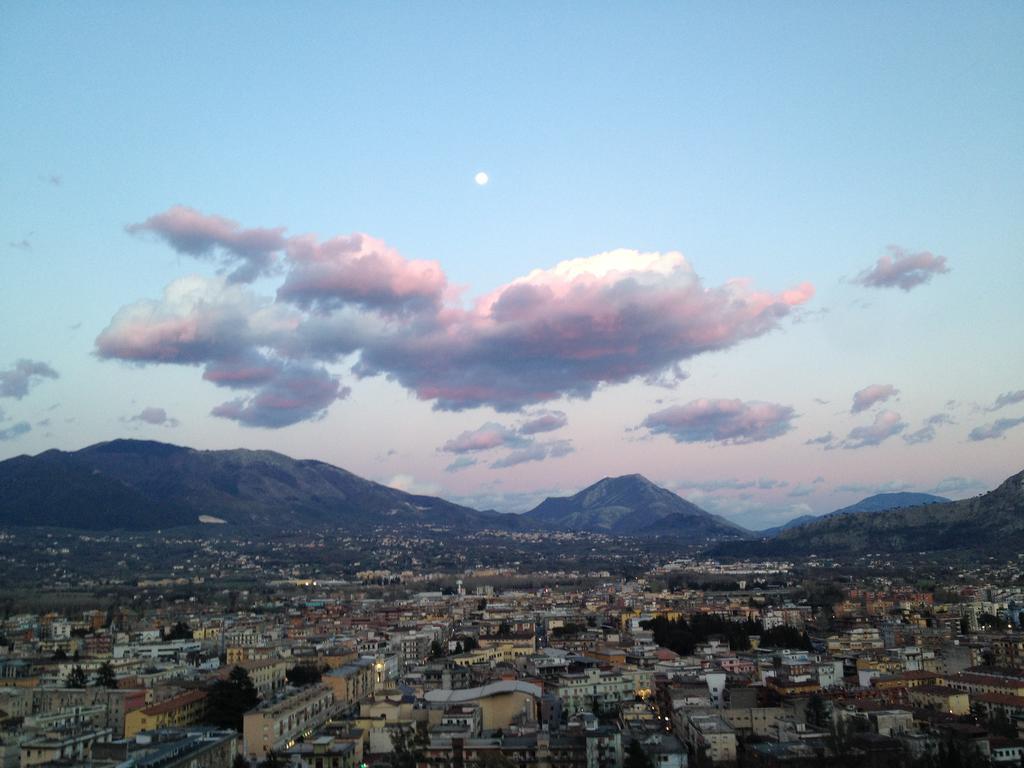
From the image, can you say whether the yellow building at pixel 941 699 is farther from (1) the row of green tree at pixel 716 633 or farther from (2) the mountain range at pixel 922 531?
(2) the mountain range at pixel 922 531

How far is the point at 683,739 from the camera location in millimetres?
20656

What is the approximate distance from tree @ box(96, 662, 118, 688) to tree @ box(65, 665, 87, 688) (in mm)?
412

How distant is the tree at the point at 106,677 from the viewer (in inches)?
1061

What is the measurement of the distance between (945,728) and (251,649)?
23742 millimetres

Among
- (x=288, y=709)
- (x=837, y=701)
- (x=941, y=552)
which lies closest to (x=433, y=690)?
(x=288, y=709)

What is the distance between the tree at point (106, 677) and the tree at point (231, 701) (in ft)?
12.1

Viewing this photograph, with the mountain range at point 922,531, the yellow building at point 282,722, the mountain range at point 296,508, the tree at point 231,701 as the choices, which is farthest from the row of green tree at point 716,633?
the mountain range at point 296,508

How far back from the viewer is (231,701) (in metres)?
23.7

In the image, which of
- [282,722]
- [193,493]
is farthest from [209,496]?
[282,722]

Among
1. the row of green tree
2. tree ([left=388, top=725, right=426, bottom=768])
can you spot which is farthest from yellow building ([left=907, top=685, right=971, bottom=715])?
tree ([left=388, top=725, right=426, bottom=768])

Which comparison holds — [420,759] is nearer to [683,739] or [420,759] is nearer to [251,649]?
[683,739]

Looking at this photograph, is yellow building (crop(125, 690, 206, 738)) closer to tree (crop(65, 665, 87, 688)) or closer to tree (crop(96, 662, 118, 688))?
tree (crop(96, 662, 118, 688))

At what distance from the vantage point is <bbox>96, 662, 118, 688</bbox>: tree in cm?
2694

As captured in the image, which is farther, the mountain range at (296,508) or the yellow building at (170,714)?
the mountain range at (296,508)
